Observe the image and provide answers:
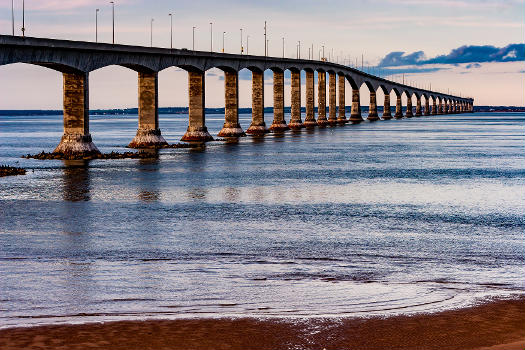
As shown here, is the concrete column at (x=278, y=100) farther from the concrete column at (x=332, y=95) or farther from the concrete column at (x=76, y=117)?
the concrete column at (x=76, y=117)

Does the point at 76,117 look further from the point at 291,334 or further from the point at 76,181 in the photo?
the point at 291,334

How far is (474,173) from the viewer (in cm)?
5459

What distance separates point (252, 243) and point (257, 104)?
106m

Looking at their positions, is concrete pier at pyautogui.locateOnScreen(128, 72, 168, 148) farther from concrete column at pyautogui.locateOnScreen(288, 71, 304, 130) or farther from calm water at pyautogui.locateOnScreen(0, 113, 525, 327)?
concrete column at pyautogui.locateOnScreen(288, 71, 304, 130)

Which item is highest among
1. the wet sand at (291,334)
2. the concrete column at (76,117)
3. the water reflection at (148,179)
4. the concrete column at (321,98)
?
the concrete column at (321,98)

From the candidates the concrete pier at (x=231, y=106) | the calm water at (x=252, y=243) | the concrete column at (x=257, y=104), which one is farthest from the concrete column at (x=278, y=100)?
the calm water at (x=252, y=243)

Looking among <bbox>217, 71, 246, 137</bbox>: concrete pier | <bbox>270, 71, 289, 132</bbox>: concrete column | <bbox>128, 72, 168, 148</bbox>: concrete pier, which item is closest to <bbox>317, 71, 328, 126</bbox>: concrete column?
<bbox>270, 71, 289, 132</bbox>: concrete column

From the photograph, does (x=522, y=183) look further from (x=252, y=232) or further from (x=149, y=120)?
(x=149, y=120)

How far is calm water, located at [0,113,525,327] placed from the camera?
15.8 metres

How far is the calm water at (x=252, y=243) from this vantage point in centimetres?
1576

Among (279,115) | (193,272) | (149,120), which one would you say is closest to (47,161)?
(149,120)

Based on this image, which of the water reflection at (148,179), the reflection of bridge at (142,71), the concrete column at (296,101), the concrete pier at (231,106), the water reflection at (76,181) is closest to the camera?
the water reflection at (76,181)

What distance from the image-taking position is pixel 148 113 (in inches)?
3351

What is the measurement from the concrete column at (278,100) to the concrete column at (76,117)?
246ft
